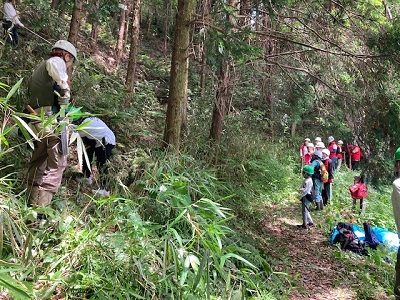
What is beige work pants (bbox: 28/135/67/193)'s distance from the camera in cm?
369

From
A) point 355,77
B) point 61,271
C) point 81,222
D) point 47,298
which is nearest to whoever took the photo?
point 47,298

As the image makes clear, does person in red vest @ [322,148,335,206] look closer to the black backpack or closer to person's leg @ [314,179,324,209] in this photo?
person's leg @ [314,179,324,209]

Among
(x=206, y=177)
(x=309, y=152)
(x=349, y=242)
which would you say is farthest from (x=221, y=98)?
(x=309, y=152)

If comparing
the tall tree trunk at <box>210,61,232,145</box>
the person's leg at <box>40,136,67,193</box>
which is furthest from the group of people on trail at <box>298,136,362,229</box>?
the person's leg at <box>40,136,67,193</box>

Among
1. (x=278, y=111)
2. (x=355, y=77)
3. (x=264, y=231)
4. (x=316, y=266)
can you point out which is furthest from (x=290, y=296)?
(x=278, y=111)

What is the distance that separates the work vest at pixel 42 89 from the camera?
385 centimetres

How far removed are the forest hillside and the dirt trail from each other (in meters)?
0.03

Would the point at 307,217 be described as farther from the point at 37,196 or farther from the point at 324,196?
the point at 37,196

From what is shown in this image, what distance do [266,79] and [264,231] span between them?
3270 millimetres

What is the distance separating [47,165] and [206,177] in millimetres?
2387

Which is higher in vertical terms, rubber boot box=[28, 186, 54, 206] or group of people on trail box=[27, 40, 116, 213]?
group of people on trail box=[27, 40, 116, 213]

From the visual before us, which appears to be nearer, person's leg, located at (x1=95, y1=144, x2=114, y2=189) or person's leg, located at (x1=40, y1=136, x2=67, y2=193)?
person's leg, located at (x1=40, y1=136, x2=67, y2=193)

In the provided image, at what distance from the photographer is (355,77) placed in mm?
6414

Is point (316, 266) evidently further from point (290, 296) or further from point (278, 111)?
point (278, 111)
